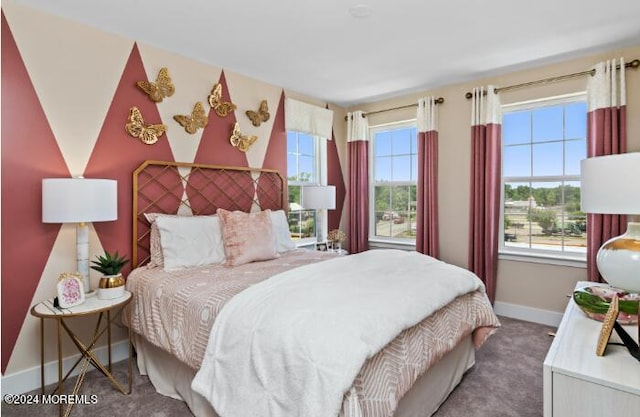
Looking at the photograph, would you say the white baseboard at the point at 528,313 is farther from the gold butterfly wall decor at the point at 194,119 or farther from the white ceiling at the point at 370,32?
the gold butterfly wall decor at the point at 194,119

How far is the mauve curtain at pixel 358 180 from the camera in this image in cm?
452

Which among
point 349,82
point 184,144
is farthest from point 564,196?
point 184,144

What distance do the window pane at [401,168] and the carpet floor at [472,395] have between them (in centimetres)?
229

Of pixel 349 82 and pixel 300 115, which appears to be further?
pixel 300 115

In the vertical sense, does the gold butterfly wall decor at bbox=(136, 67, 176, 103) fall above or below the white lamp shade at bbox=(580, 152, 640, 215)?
above

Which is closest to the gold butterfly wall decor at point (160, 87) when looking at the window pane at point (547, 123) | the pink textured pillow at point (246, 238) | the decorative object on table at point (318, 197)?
the pink textured pillow at point (246, 238)

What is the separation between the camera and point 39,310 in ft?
6.37

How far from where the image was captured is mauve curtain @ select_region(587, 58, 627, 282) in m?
2.84

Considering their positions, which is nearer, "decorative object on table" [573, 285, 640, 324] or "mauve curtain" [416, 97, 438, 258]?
"decorative object on table" [573, 285, 640, 324]

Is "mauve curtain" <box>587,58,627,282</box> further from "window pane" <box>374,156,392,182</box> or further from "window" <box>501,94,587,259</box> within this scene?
"window pane" <box>374,156,392,182</box>

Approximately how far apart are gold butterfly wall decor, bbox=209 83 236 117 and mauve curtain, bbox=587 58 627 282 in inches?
129

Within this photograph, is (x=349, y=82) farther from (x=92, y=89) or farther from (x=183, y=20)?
(x=92, y=89)

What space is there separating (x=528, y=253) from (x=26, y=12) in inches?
179

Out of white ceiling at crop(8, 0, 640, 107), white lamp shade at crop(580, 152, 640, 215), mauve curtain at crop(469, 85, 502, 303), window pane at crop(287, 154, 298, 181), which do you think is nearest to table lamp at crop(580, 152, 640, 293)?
white lamp shade at crop(580, 152, 640, 215)
